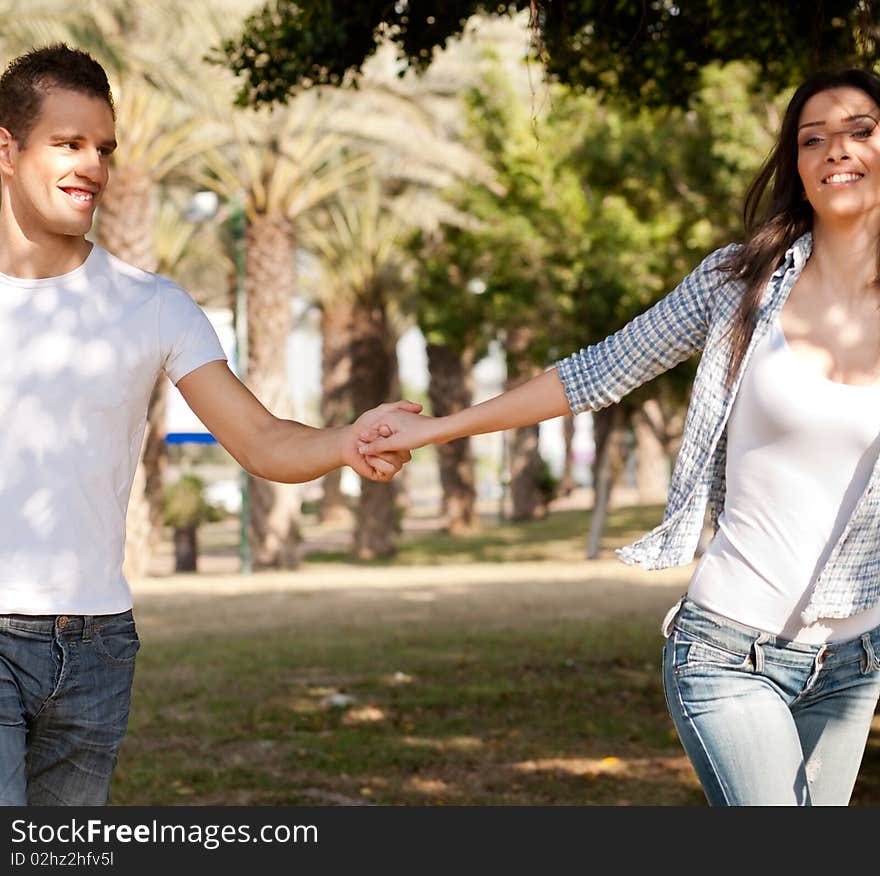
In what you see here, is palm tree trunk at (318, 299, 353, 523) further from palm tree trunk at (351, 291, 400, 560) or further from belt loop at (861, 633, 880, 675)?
belt loop at (861, 633, 880, 675)

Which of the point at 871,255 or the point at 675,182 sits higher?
the point at 675,182

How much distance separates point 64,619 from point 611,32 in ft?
18.8

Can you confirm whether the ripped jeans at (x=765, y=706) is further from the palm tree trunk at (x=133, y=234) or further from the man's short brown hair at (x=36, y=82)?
the palm tree trunk at (x=133, y=234)

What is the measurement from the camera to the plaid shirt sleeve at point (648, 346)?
3.37 metres

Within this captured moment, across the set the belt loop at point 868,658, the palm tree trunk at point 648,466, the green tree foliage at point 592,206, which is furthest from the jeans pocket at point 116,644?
the palm tree trunk at point 648,466

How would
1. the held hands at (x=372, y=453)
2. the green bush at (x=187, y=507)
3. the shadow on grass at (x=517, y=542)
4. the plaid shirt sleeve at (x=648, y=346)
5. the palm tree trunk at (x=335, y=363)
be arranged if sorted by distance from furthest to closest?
the palm tree trunk at (x=335, y=363)
the shadow on grass at (x=517, y=542)
the green bush at (x=187, y=507)
the held hands at (x=372, y=453)
the plaid shirt sleeve at (x=648, y=346)

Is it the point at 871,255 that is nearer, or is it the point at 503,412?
the point at 871,255

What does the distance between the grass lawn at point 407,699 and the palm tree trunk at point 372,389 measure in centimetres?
664

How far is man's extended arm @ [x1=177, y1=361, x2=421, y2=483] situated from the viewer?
3488 mm

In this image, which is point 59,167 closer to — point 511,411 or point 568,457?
point 511,411

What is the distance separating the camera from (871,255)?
3281mm

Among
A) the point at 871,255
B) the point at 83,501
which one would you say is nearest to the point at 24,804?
the point at 83,501

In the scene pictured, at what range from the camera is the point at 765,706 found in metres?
3.06

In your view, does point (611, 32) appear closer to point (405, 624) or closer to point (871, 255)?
point (871, 255)
